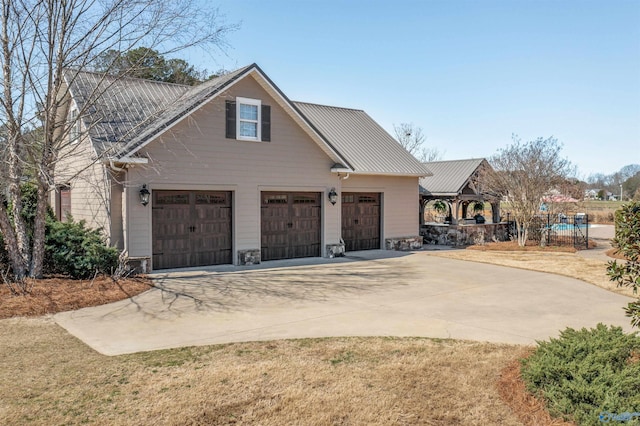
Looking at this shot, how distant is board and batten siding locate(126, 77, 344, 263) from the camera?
1282 centimetres

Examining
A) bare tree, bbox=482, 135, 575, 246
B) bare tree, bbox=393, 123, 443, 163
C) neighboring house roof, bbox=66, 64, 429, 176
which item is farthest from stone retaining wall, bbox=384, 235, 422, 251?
bare tree, bbox=393, 123, 443, 163

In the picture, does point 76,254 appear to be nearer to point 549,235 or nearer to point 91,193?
point 91,193

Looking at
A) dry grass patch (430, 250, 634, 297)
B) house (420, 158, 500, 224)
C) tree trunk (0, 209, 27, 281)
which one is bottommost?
dry grass patch (430, 250, 634, 297)

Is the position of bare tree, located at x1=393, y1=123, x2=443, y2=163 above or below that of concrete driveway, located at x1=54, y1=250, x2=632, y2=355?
above

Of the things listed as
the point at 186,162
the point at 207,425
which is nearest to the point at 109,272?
the point at 186,162

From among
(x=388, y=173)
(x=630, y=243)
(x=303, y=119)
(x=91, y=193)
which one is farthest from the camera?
(x=388, y=173)

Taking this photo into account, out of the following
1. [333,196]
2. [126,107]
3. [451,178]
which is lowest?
[333,196]

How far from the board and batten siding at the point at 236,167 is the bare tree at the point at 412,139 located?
35.3 m

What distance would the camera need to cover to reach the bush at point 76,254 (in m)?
11.1

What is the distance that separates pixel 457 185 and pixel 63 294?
18.4 meters

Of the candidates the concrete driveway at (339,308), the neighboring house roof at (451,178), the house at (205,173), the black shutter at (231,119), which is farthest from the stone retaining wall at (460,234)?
the black shutter at (231,119)

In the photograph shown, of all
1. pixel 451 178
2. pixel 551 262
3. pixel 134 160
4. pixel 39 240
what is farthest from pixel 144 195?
pixel 451 178

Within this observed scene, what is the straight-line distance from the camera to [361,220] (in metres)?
18.9

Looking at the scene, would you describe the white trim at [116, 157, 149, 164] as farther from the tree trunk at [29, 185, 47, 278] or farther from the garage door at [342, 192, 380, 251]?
the garage door at [342, 192, 380, 251]
